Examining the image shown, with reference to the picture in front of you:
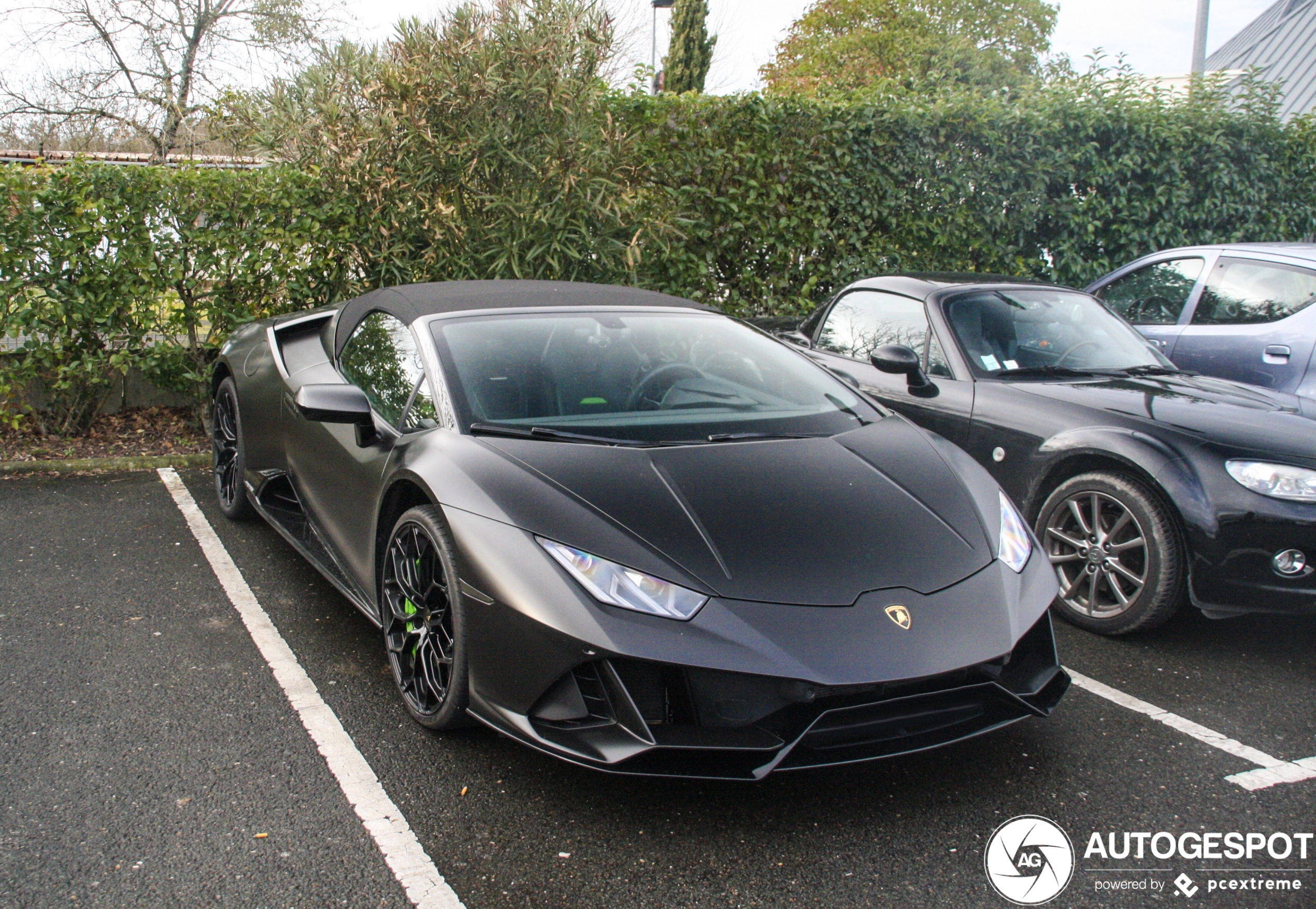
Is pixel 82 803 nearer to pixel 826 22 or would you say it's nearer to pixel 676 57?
pixel 676 57

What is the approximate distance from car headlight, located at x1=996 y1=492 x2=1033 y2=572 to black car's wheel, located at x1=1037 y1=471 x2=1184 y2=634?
2.35ft

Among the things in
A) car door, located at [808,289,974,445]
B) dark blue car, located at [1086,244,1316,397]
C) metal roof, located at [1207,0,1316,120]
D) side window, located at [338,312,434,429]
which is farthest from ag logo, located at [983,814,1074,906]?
metal roof, located at [1207,0,1316,120]

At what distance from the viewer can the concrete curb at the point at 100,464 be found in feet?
20.4

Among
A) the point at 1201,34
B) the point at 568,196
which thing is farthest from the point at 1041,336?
the point at 1201,34

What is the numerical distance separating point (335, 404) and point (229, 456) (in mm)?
2256

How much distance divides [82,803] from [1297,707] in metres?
3.66

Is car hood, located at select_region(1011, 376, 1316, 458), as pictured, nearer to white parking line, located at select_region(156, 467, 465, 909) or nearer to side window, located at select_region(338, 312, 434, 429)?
side window, located at select_region(338, 312, 434, 429)

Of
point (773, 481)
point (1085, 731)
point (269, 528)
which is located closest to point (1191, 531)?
point (1085, 731)

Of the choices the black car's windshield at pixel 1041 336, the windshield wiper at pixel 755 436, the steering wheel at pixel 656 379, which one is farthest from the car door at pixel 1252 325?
the steering wheel at pixel 656 379

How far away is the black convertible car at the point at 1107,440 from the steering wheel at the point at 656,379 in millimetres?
1266

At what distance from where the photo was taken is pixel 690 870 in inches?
91.3

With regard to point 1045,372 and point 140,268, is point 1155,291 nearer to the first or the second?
point 1045,372

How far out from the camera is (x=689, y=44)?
28188mm

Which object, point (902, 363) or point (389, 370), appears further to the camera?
point (902, 363)
